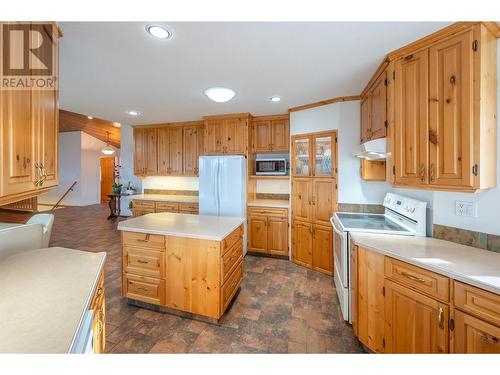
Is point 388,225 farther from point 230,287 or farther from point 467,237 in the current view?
point 230,287

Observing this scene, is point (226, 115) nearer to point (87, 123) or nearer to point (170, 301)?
point (170, 301)

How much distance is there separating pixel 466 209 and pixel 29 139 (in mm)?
2960

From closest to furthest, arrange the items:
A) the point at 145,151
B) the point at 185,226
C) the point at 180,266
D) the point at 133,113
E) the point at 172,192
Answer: the point at 180,266, the point at 185,226, the point at 133,113, the point at 145,151, the point at 172,192

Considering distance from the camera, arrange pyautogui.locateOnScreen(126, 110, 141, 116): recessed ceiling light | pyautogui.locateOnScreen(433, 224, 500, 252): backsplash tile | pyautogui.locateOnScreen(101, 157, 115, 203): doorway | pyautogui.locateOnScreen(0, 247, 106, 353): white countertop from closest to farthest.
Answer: pyautogui.locateOnScreen(0, 247, 106, 353): white countertop, pyautogui.locateOnScreen(433, 224, 500, 252): backsplash tile, pyautogui.locateOnScreen(126, 110, 141, 116): recessed ceiling light, pyautogui.locateOnScreen(101, 157, 115, 203): doorway

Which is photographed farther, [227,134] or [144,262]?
[227,134]

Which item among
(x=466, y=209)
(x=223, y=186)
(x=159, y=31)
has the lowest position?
(x=466, y=209)

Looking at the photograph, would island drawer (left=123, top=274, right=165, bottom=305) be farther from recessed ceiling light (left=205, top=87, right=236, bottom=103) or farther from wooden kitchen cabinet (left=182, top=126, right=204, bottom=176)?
wooden kitchen cabinet (left=182, top=126, right=204, bottom=176)

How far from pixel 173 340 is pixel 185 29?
250 centimetres

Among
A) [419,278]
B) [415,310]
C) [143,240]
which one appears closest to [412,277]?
[419,278]

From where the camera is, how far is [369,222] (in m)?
2.31

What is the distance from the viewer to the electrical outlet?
1.56 m

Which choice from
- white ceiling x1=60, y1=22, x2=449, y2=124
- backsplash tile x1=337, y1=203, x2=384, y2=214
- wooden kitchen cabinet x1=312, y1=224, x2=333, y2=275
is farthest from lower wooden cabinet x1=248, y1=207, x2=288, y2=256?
white ceiling x1=60, y1=22, x2=449, y2=124

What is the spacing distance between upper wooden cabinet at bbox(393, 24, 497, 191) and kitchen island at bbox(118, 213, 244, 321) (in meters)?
1.74
